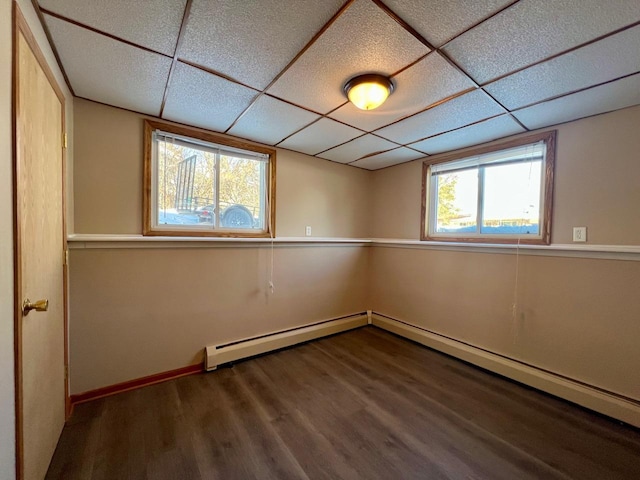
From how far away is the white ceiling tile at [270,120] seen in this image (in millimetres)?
1970

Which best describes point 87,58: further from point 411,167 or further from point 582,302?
point 582,302

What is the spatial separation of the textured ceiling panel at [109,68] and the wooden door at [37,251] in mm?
173

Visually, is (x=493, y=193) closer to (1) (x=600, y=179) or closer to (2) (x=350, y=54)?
(1) (x=600, y=179)

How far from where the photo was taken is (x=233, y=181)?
2686 mm

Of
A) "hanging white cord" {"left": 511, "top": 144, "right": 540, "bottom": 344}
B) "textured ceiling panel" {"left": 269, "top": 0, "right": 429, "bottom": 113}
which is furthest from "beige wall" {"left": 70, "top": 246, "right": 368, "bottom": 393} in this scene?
"hanging white cord" {"left": 511, "top": 144, "right": 540, "bottom": 344}

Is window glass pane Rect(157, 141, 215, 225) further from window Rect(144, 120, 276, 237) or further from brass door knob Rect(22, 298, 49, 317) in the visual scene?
brass door knob Rect(22, 298, 49, 317)

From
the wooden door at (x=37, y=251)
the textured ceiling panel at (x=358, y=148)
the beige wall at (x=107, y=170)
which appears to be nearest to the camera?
the wooden door at (x=37, y=251)

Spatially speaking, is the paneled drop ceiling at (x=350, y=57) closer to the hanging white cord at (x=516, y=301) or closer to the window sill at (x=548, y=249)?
the hanging white cord at (x=516, y=301)

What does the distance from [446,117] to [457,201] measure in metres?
1.12

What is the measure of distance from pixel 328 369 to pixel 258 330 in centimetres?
84

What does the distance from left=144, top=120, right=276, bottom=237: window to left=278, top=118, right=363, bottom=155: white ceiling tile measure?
32 cm

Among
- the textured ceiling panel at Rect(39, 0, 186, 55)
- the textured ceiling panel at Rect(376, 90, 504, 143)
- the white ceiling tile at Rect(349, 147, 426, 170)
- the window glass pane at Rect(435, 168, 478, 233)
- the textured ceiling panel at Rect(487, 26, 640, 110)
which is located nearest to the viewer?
the textured ceiling panel at Rect(39, 0, 186, 55)

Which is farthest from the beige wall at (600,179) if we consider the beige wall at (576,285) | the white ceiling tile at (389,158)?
the white ceiling tile at (389,158)

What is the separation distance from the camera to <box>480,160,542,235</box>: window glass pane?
2.32 metres
